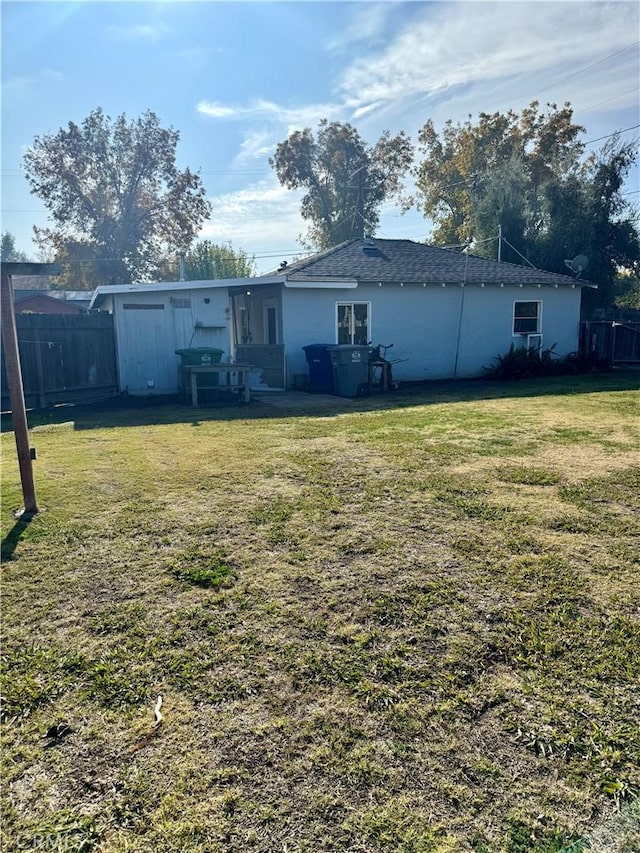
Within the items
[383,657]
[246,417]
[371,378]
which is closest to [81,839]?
[383,657]

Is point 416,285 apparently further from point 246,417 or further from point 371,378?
point 246,417

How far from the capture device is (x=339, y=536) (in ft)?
12.7

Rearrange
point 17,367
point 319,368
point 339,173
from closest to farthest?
1. point 17,367
2. point 319,368
3. point 339,173

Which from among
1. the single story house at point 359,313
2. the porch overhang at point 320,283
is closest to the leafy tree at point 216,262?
the single story house at point 359,313

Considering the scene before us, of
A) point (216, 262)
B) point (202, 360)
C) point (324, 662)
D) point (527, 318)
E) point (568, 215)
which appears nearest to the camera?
point (324, 662)

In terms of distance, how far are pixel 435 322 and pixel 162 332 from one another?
7.41 meters

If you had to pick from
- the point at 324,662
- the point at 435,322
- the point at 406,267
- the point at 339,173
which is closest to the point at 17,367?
the point at 324,662

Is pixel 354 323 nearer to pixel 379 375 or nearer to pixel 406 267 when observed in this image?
pixel 379 375

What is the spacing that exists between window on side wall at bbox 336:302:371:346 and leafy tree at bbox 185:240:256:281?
30.7 m

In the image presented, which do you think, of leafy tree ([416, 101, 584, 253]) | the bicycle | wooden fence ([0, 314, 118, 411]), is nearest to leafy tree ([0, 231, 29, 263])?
leafy tree ([416, 101, 584, 253])

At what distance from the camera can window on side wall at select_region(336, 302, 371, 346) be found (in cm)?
1405

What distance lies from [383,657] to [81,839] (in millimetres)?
1354

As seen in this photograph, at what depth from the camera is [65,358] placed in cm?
1170

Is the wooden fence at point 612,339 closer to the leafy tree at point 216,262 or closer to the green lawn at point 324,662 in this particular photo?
the green lawn at point 324,662
